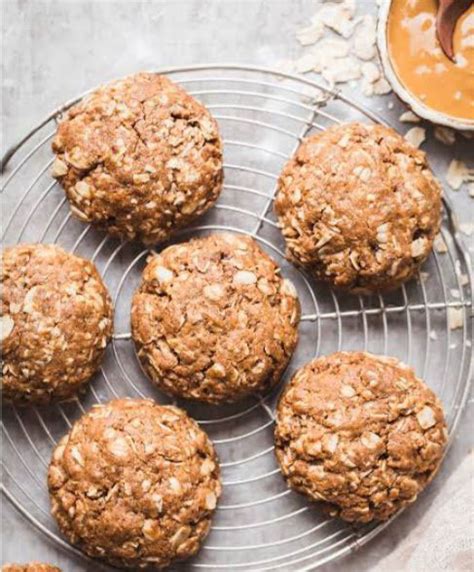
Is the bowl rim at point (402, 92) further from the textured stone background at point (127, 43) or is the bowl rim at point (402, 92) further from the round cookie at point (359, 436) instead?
the round cookie at point (359, 436)

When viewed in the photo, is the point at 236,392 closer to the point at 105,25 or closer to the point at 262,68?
the point at 262,68

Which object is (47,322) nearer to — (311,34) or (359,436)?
(359,436)

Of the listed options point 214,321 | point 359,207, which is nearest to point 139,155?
point 214,321

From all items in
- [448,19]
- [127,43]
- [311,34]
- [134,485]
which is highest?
[448,19]

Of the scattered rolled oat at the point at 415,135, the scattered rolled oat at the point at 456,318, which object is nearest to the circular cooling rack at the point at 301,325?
the scattered rolled oat at the point at 456,318

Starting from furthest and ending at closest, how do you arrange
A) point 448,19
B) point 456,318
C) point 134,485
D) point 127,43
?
point 127,43
point 456,318
point 448,19
point 134,485
